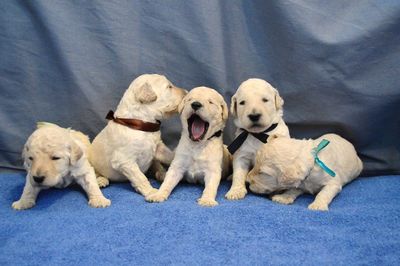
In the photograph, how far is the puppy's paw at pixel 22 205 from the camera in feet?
10.6

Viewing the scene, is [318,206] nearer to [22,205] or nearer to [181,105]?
[181,105]

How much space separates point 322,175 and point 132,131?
Answer: 156cm

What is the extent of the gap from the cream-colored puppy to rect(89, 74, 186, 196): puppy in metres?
0.22

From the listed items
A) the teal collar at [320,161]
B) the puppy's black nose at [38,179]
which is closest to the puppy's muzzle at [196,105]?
the teal collar at [320,161]

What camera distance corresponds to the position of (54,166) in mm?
3166

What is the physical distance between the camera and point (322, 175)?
3.33 meters

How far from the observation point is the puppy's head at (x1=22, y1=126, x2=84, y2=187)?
3076 millimetres

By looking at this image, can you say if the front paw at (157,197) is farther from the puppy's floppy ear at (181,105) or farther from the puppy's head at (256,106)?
the puppy's head at (256,106)

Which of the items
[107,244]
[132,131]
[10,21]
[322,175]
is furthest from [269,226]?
[10,21]

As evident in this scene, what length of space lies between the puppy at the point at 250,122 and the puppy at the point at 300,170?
19cm

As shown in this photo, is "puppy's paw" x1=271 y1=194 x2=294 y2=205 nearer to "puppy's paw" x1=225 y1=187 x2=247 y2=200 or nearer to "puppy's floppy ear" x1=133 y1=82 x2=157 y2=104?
"puppy's paw" x1=225 y1=187 x2=247 y2=200

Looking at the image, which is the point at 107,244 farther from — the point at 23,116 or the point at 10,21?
the point at 10,21

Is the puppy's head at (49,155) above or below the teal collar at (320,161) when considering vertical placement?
below

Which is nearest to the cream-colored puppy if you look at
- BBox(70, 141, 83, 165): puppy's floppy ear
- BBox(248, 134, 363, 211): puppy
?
BBox(248, 134, 363, 211): puppy
